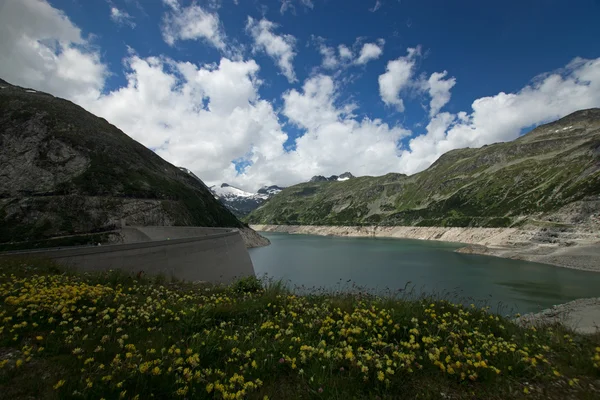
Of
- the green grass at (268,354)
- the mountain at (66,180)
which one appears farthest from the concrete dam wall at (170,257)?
the mountain at (66,180)

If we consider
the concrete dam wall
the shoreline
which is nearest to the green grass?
the concrete dam wall

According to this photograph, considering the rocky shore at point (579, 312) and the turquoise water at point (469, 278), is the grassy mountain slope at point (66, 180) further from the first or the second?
the rocky shore at point (579, 312)

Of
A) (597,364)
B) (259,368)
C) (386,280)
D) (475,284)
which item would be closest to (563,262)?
(475,284)

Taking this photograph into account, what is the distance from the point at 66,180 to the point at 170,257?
58763mm

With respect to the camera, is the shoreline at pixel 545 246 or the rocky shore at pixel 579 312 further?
the shoreline at pixel 545 246

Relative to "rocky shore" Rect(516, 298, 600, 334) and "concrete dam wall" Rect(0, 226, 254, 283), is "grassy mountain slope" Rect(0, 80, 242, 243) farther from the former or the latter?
"rocky shore" Rect(516, 298, 600, 334)

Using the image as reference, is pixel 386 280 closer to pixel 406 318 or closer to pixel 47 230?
pixel 406 318

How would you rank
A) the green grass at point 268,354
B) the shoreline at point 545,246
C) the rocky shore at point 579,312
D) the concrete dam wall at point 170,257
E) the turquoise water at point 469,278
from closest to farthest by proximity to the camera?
the green grass at point 268,354 → the concrete dam wall at point 170,257 → the rocky shore at point 579,312 → the turquoise water at point 469,278 → the shoreline at point 545,246

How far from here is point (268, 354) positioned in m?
5.26

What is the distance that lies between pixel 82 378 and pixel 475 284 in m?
57.0

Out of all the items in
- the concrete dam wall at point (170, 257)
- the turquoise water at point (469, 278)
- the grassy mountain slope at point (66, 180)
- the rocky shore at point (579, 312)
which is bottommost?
the turquoise water at point (469, 278)

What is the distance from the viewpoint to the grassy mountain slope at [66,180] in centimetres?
5594

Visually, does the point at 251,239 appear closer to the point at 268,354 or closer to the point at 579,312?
the point at 579,312

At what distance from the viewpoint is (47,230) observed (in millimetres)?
53531
